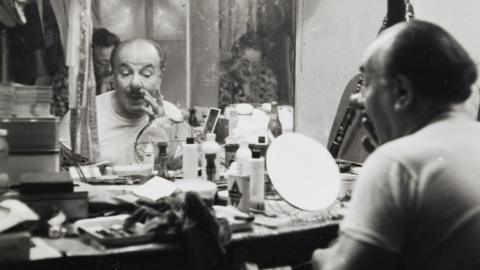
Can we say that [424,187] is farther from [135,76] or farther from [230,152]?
[135,76]

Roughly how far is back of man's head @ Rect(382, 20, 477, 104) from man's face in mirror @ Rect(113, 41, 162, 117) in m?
1.79

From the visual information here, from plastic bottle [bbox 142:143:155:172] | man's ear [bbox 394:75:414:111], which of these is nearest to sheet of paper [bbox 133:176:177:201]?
plastic bottle [bbox 142:143:155:172]

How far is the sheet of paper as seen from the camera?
2.42 meters

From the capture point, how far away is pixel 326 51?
3938 millimetres

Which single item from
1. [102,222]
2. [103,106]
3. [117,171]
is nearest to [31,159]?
[102,222]

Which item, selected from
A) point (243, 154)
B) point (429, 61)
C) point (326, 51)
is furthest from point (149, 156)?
point (429, 61)

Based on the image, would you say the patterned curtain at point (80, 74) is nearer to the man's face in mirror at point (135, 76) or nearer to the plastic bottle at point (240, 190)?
the man's face in mirror at point (135, 76)

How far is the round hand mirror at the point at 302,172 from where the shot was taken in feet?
7.75

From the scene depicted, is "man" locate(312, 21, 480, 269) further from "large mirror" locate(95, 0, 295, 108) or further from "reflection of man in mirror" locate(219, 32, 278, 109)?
"reflection of man in mirror" locate(219, 32, 278, 109)

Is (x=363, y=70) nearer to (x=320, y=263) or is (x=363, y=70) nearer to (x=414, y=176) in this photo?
(x=414, y=176)

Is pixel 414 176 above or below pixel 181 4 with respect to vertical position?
below

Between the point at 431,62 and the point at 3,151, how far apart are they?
1.64 metres

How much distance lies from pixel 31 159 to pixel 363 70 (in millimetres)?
1391

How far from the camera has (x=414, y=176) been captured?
4.78ft
